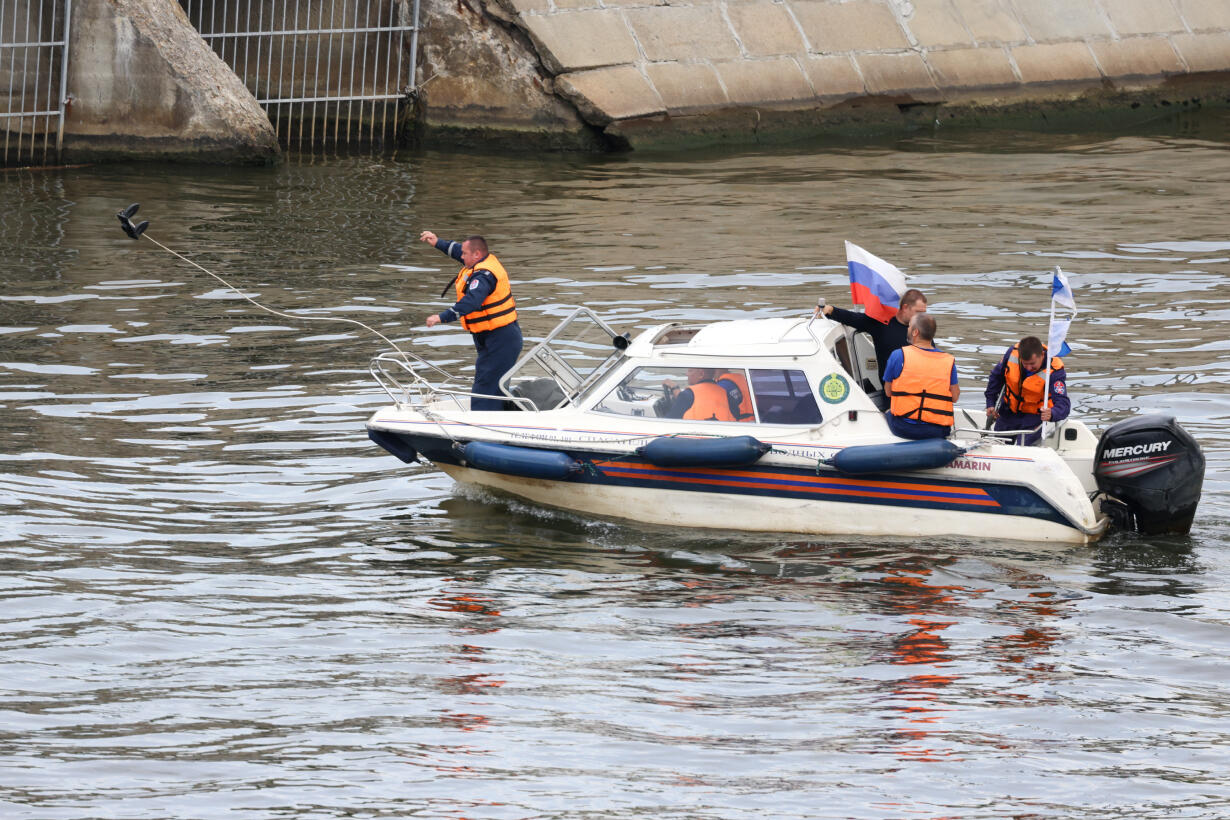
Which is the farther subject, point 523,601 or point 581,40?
point 581,40

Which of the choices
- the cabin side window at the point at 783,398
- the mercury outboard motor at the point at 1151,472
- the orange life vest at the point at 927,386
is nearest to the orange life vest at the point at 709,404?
the cabin side window at the point at 783,398

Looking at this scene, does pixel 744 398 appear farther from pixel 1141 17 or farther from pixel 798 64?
pixel 1141 17

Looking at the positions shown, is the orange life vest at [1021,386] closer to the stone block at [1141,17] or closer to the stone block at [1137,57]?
the stone block at [1137,57]

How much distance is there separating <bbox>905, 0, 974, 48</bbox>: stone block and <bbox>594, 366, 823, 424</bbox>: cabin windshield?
1675 centimetres

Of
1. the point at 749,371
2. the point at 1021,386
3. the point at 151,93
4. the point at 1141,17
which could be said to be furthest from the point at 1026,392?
the point at 1141,17

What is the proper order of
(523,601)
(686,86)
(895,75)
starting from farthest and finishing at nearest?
(895,75) < (686,86) < (523,601)

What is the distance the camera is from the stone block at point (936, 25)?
2658 cm

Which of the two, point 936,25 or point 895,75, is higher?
point 936,25

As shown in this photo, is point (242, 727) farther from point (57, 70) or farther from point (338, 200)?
point (57, 70)

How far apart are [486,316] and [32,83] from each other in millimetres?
14002

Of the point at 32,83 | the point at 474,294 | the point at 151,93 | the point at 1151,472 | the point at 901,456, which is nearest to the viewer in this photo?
the point at 1151,472

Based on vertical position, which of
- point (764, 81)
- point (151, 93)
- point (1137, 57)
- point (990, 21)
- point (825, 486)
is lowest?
point (825, 486)

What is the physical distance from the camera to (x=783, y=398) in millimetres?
11211

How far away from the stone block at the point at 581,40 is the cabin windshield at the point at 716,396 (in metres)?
14.1
